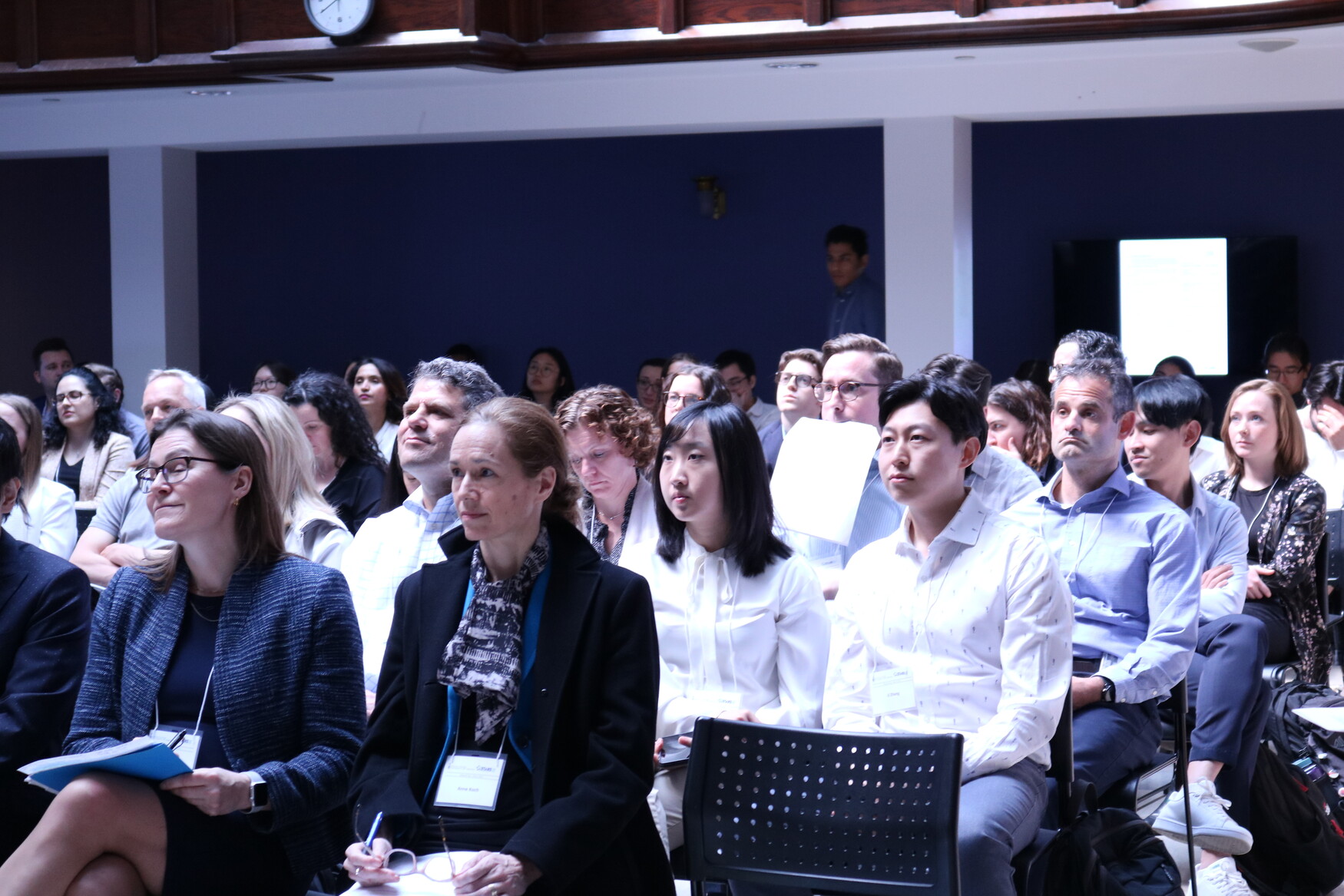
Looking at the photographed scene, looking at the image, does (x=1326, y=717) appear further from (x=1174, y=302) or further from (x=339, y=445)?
(x=1174, y=302)

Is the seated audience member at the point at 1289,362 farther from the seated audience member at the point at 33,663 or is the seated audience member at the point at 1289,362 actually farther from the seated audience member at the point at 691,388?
the seated audience member at the point at 33,663

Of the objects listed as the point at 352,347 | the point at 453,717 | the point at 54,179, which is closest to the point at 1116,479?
the point at 453,717

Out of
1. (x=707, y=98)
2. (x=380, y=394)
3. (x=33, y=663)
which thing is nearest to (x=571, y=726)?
(x=33, y=663)

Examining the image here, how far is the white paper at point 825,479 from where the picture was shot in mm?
3609

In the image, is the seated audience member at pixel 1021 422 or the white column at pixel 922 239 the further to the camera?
the white column at pixel 922 239

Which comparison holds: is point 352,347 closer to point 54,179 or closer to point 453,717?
point 54,179

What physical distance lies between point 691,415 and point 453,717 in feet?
3.17

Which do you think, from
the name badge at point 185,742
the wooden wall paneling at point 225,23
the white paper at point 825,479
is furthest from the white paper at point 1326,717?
the wooden wall paneling at point 225,23

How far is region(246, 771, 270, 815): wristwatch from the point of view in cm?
254

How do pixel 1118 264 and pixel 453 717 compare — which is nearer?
pixel 453 717

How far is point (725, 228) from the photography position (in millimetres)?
10219

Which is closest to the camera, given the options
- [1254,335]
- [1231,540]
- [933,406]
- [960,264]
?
[933,406]

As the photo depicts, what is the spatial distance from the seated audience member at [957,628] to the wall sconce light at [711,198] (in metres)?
7.23

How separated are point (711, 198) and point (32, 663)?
25.2ft
